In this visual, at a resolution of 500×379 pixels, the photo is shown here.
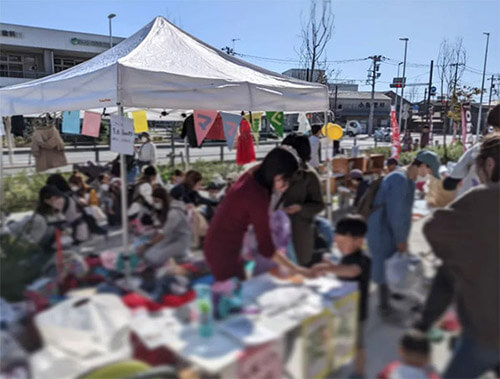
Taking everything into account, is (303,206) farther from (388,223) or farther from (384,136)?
(384,136)

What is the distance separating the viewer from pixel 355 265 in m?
1.46

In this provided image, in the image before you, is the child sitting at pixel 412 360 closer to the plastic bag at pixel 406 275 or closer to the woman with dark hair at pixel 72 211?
the plastic bag at pixel 406 275

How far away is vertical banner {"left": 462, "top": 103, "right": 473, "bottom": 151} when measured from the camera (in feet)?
7.64

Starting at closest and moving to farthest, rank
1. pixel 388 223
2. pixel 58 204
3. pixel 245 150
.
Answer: pixel 388 223 → pixel 58 204 → pixel 245 150

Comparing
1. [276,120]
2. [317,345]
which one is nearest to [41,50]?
[276,120]

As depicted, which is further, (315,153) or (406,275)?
(315,153)

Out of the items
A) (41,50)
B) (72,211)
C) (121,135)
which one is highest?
(41,50)

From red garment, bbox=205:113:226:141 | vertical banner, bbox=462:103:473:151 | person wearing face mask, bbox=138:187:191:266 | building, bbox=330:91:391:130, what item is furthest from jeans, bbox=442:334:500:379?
red garment, bbox=205:113:226:141

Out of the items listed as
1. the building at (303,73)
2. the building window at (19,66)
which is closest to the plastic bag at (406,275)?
the building at (303,73)

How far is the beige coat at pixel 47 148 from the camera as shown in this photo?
5105mm

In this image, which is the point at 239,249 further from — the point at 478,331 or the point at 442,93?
the point at 442,93

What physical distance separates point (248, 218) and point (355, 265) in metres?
0.54

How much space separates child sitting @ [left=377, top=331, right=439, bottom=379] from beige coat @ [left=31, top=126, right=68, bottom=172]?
4.79 meters

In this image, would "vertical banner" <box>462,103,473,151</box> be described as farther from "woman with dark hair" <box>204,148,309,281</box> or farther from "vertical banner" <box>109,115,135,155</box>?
"vertical banner" <box>109,115,135,155</box>
